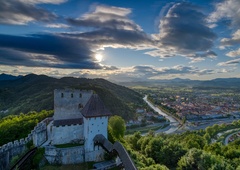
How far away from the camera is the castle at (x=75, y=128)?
2675 centimetres

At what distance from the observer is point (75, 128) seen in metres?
29.2

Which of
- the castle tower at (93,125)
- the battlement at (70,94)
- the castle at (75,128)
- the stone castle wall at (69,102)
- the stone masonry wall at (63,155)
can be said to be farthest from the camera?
the battlement at (70,94)

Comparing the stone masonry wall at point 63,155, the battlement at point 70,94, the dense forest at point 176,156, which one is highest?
the battlement at point 70,94

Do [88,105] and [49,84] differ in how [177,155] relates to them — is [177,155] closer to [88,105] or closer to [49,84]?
[88,105]

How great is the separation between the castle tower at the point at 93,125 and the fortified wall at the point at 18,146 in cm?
603

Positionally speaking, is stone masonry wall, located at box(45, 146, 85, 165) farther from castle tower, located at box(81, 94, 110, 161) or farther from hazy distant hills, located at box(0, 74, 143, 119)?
hazy distant hills, located at box(0, 74, 143, 119)

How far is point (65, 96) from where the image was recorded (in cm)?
3056

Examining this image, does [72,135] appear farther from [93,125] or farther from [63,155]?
[93,125]

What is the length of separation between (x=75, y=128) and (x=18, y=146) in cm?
880

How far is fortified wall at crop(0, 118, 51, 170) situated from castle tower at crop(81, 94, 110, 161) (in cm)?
603

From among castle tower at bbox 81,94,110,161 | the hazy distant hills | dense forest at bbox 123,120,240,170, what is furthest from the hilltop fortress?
the hazy distant hills

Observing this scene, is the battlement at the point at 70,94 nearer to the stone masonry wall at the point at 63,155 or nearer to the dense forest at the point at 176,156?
the stone masonry wall at the point at 63,155

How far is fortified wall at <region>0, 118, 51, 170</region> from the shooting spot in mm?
28453

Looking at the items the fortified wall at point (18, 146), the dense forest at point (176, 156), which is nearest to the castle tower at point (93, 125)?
the fortified wall at point (18, 146)
